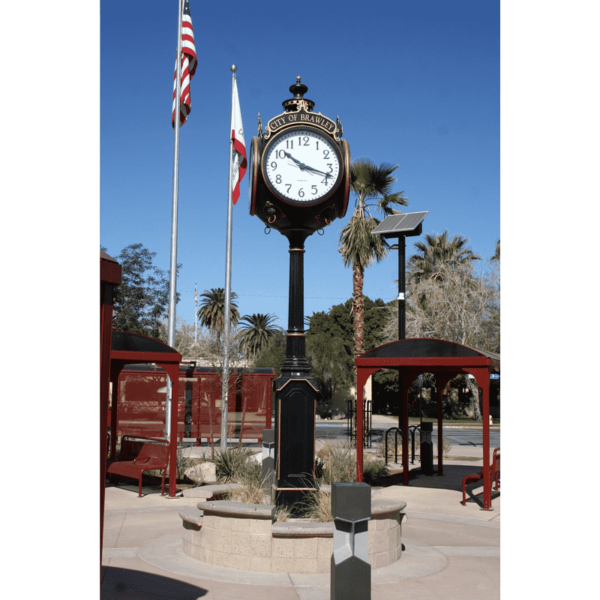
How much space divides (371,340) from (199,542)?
142 feet

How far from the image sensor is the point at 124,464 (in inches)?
445

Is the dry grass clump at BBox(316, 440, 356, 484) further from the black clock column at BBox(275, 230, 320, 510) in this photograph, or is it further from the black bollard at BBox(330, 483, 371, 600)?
the black bollard at BBox(330, 483, 371, 600)

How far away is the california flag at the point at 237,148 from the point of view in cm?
1795

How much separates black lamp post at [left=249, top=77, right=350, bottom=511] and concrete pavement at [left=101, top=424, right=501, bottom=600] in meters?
1.52

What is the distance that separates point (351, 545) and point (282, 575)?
1824 mm

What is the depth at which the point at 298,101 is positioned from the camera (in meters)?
8.06

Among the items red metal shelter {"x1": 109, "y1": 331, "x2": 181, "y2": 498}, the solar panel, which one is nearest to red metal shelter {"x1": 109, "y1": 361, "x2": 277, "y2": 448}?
the solar panel

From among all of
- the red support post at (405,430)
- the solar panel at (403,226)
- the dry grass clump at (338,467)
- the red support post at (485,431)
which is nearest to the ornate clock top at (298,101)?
the solar panel at (403,226)

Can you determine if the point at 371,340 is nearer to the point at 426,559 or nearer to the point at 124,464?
the point at 124,464

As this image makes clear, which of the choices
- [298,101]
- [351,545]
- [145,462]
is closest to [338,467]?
[145,462]

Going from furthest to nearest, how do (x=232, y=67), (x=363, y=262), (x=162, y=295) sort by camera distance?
1. (x=162, y=295)
2. (x=363, y=262)
3. (x=232, y=67)

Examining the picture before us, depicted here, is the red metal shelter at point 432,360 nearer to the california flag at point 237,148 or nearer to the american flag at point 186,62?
the california flag at point 237,148

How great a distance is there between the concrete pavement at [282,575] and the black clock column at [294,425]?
1338 mm

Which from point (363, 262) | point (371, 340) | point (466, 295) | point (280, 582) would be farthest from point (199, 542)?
point (371, 340)
